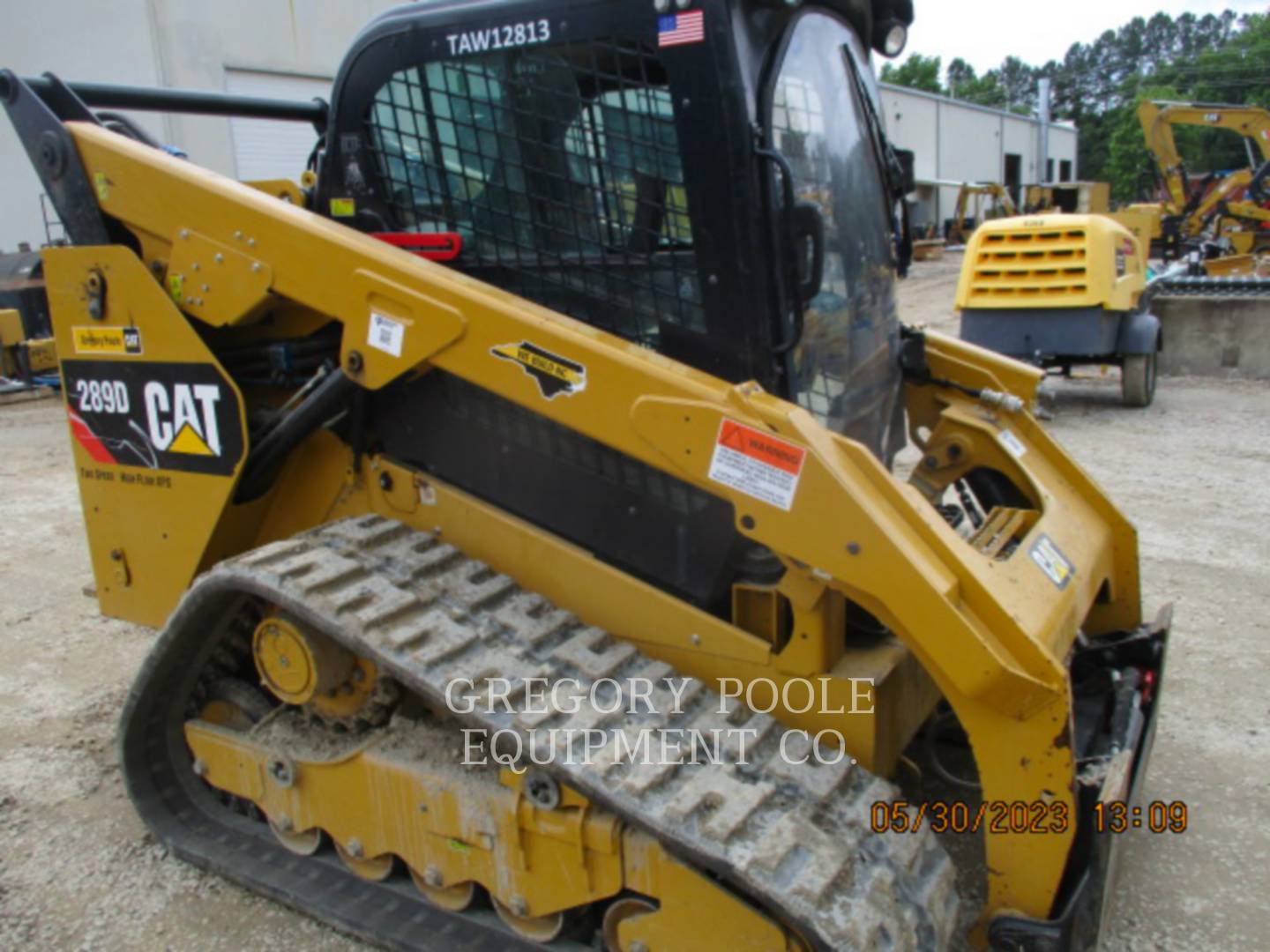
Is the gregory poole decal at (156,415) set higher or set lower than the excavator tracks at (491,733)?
higher

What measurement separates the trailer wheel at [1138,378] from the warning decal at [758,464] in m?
7.92

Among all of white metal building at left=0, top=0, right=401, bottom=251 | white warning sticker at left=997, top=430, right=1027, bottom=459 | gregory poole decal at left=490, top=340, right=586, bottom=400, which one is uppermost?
white metal building at left=0, top=0, right=401, bottom=251

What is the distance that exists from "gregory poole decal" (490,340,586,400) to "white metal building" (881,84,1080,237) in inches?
1318

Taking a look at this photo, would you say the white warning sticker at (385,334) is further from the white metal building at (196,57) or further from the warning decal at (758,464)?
the white metal building at (196,57)

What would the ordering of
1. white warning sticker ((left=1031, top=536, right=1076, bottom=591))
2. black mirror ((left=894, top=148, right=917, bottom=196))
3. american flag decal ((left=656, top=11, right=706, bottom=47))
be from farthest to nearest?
black mirror ((left=894, top=148, right=917, bottom=196)), white warning sticker ((left=1031, top=536, right=1076, bottom=591)), american flag decal ((left=656, top=11, right=706, bottom=47))

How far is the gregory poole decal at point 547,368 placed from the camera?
246 cm

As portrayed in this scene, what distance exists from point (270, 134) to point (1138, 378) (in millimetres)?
12216

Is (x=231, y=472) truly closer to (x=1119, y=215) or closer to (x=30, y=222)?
(x=1119, y=215)

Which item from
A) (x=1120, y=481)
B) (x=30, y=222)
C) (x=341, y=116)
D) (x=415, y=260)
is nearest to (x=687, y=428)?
(x=415, y=260)

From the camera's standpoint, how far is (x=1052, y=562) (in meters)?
2.97

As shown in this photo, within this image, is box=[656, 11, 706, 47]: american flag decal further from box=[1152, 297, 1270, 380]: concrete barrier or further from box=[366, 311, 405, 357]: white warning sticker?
box=[1152, 297, 1270, 380]: concrete barrier

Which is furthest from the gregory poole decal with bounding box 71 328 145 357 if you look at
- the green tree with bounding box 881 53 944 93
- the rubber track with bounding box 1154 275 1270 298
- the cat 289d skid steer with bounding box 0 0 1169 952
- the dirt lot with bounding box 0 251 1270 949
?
the green tree with bounding box 881 53 944 93

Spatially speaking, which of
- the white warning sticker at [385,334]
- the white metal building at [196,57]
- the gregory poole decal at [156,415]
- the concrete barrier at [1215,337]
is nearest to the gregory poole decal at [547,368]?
the white warning sticker at [385,334]

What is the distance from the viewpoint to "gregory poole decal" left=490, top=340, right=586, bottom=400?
246 centimetres
